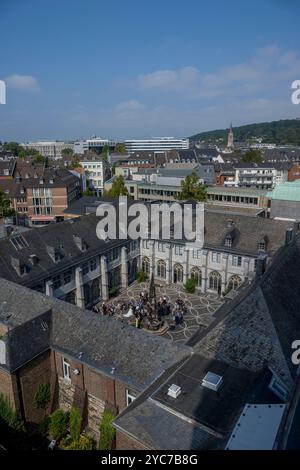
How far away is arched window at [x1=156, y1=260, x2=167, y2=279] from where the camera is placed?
4997 centimetres

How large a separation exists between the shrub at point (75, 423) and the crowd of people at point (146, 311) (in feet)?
46.9

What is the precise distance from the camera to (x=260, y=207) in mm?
72188

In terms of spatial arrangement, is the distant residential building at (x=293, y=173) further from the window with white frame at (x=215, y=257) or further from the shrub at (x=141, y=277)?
the shrub at (x=141, y=277)

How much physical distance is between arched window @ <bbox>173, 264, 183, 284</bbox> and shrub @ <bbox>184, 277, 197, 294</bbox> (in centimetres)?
223

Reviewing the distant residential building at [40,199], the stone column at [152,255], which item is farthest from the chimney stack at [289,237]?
the distant residential building at [40,199]

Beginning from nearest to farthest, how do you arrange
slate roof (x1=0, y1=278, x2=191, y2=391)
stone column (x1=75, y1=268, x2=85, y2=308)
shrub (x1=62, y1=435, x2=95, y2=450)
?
1. slate roof (x1=0, y1=278, x2=191, y2=391)
2. shrub (x1=62, y1=435, x2=95, y2=450)
3. stone column (x1=75, y1=268, x2=85, y2=308)

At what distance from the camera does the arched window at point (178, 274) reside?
160ft

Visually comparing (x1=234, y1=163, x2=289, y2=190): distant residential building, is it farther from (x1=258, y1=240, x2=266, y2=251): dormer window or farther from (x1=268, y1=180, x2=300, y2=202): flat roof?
(x1=258, y1=240, x2=266, y2=251): dormer window

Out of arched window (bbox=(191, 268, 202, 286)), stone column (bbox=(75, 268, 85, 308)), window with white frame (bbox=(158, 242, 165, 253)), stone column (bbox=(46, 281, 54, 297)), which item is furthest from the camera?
window with white frame (bbox=(158, 242, 165, 253))

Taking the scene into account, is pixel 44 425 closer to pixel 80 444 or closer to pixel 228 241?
pixel 80 444

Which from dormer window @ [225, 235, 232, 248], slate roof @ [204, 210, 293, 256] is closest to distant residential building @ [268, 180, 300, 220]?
slate roof @ [204, 210, 293, 256]

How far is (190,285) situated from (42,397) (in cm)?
2570

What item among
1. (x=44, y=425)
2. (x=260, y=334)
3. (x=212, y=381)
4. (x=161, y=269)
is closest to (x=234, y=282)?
(x=161, y=269)

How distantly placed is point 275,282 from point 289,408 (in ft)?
36.2
